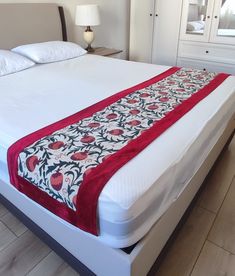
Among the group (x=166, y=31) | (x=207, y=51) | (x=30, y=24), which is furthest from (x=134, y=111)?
(x=166, y=31)

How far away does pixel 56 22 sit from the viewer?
2713mm

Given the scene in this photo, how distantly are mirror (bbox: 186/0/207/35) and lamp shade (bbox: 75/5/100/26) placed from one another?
4.00ft

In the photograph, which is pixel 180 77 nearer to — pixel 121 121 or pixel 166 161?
pixel 121 121

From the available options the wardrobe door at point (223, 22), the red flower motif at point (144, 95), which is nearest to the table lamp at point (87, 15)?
the wardrobe door at point (223, 22)

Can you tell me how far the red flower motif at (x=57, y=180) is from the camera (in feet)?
2.94

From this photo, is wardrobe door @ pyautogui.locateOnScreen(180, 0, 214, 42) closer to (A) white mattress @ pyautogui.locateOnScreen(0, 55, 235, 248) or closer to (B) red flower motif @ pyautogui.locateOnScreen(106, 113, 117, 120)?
(A) white mattress @ pyautogui.locateOnScreen(0, 55, 235, 248)

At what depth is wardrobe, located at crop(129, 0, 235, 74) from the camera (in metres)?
2.95

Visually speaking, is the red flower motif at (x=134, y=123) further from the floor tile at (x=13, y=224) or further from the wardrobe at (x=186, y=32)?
the wardrobe at (x=186, y=32)

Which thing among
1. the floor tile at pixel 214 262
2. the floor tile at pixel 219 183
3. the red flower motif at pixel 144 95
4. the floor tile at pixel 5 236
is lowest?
the floor tile at pixel 5 236

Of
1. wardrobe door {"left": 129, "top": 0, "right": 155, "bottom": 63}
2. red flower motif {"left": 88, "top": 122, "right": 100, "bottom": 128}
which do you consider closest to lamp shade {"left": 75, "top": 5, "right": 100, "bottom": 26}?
wardrobe door {"left": 129, "top": 0, "right": 155, "bottom": 63}

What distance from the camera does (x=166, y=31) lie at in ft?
10.9

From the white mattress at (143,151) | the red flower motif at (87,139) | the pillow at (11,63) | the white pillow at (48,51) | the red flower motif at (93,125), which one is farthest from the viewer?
the white pillow at (48,51)

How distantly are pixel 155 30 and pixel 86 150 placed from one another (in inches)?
115

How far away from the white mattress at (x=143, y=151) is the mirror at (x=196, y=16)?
4.45ft
